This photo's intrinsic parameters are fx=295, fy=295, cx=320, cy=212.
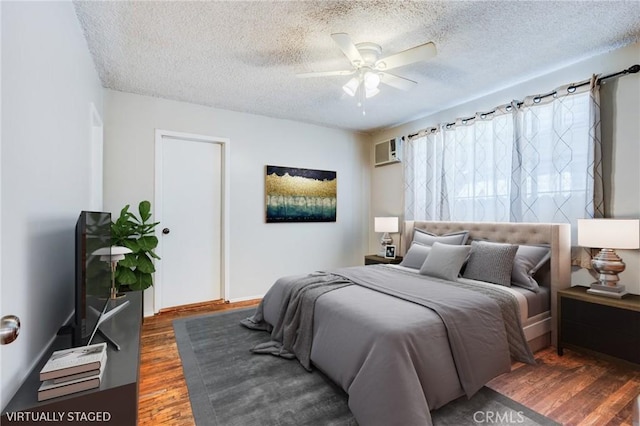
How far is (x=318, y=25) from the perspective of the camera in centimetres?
214

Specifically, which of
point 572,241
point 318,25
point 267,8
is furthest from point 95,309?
point 572,241

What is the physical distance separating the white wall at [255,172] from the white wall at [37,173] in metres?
1.38

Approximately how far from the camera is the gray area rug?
1664 millimetres

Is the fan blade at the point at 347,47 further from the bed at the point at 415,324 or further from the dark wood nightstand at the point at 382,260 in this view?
the dark wood nightstand at the point at 382,260

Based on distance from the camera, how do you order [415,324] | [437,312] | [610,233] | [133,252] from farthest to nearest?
1. [133,252]
2. [610,233]
3. [437,312]
4. [415,324]

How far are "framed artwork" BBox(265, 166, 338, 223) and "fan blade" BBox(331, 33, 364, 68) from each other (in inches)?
88.3

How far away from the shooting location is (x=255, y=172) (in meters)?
4.14

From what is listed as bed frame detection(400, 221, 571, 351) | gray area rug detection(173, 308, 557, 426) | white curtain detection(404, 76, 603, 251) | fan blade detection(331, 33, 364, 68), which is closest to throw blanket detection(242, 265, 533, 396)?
gray area rug detection(173, 308, 557, 426)

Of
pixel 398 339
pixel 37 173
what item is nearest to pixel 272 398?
pixel 398 339

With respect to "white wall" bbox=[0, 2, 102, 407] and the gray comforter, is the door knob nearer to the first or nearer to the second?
"white wall" bbox=[0, 2, 102, 407]

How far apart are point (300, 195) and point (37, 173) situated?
10.8 feet

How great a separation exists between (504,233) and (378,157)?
235 cm

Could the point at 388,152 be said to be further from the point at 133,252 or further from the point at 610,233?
the point at 133,252

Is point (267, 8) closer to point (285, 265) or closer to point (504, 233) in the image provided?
point (504, 233)
